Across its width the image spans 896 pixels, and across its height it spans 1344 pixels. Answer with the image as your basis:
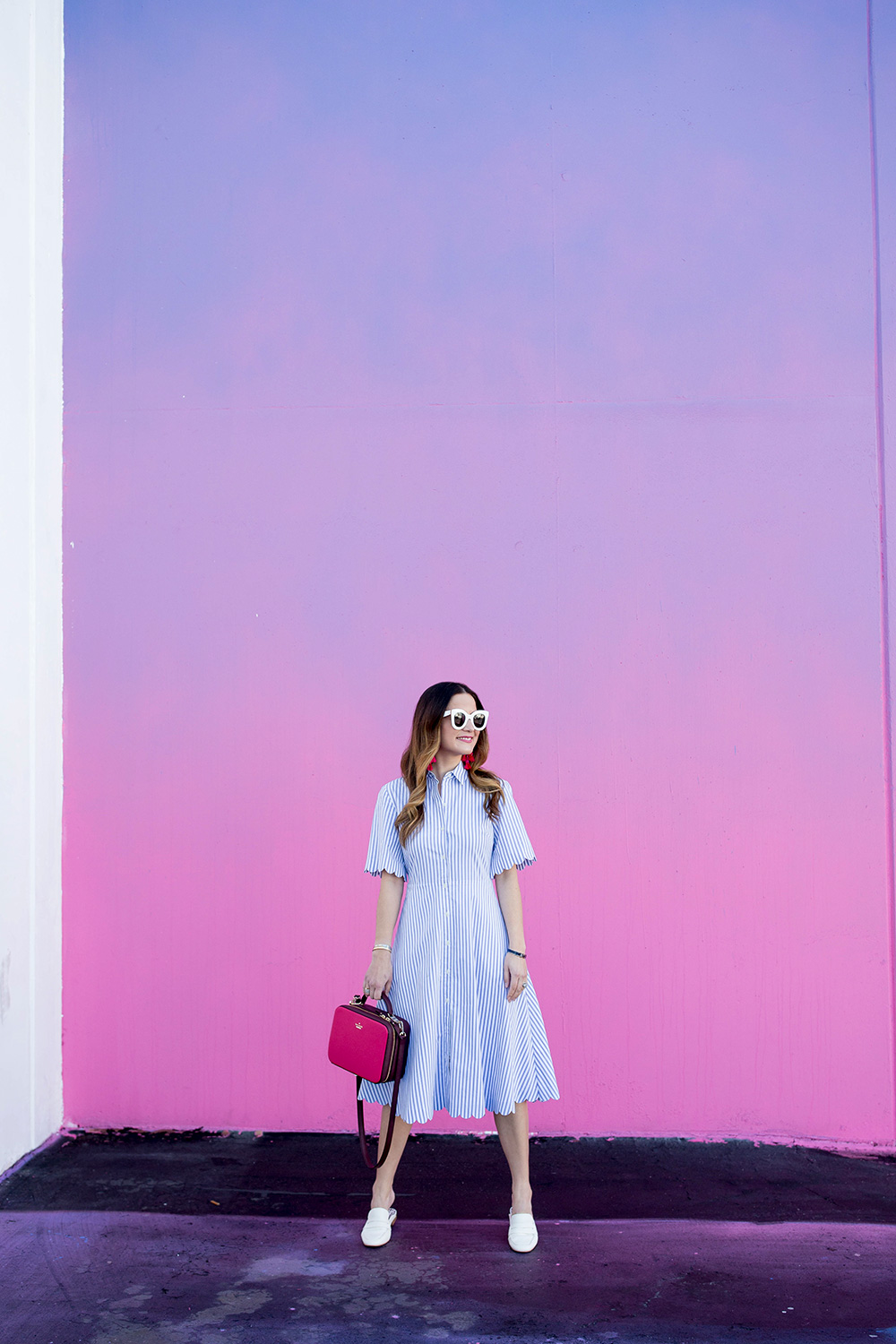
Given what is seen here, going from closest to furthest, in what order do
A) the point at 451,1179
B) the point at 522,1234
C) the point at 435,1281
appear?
1. the point at 435,1281
2. the point at 522,1234
3. the point at 451,1179

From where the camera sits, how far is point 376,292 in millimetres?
3766

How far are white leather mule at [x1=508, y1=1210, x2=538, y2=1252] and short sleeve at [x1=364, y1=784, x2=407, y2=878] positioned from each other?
1.04 m

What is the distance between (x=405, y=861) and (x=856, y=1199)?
189 cm

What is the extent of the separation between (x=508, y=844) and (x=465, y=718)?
1.35 ft

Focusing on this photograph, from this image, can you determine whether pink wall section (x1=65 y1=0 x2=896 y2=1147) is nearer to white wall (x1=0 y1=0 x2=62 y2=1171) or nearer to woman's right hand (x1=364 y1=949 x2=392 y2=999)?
white wall (x1=0 y1=0 x2=62 y2=1171)

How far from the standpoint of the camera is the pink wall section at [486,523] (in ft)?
11.8

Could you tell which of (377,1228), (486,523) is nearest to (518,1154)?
(377,1228)

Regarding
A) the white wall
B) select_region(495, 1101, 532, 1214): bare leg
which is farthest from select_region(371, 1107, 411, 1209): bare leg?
the white wall

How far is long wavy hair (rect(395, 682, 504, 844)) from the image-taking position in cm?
281

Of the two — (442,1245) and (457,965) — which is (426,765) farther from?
(442,1245)

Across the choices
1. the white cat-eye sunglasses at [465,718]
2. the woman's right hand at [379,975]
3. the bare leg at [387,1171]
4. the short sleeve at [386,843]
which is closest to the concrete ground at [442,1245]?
the bare leg at [387,1171]

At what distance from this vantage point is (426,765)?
2.81 m

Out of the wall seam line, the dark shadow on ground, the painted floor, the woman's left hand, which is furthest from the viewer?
the wall seam line

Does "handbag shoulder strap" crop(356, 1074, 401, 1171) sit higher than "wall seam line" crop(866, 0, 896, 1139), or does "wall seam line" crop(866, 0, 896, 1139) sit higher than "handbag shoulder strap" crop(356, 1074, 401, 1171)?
"wall seam line" crop(866, 0, 896, 1139)
